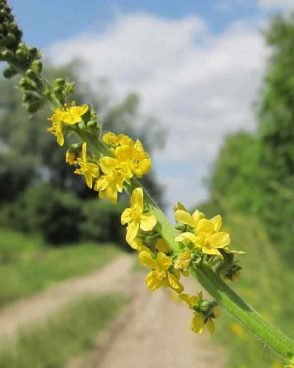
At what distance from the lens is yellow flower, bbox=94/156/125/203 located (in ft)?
4.67

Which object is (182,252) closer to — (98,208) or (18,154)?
(98,208)

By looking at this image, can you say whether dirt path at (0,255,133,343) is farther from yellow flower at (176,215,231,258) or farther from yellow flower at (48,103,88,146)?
yellow flower at (176,215,231,258)

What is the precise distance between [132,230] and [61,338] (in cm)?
1116

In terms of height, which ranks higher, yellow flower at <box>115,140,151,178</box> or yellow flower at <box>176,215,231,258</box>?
yellow flower at <box>115,140,151,178</box>

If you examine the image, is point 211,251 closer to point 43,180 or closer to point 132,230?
point 132,230

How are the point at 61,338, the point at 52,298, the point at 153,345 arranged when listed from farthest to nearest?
the point at 52,298
the point at 153,345
the point at 61,338

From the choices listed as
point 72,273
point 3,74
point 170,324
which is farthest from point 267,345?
point 72,273

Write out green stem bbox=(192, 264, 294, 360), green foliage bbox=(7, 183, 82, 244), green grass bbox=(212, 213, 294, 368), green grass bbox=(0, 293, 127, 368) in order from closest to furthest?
green stem bbox=(192, 264, 294, 360) → green grass bbox=(212, 213, 294, 368) → green grass bbox=(0, 293, 127, 368) → green foliage bbox=(7, 183, 82, 244)

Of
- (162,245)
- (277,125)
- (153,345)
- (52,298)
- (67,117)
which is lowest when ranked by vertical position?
(162,245)

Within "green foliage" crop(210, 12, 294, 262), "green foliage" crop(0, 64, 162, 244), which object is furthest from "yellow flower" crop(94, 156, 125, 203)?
"green foliage" crop(0, 64, 162, 244)

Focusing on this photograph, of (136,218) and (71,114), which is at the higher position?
(71,114)

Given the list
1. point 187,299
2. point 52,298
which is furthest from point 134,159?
point 52,298

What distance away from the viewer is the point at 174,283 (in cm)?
136

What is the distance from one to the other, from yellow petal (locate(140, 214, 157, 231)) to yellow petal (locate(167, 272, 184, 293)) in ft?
0.31
